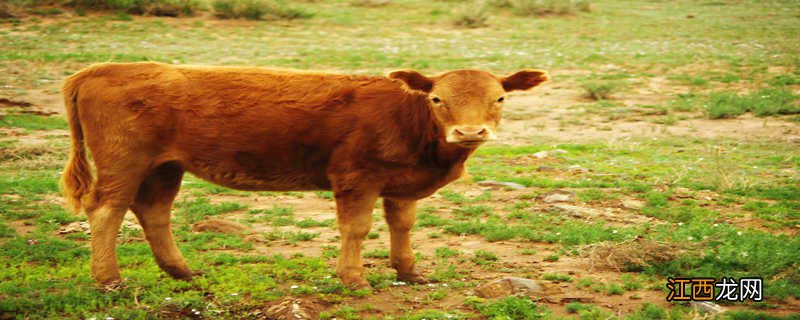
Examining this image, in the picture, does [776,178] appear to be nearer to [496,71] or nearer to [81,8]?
[496,71]

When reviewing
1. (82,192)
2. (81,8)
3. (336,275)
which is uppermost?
(81,8)

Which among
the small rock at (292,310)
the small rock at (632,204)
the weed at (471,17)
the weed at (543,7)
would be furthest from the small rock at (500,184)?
the weed at (543,7)

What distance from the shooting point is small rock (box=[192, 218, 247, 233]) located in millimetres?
9327

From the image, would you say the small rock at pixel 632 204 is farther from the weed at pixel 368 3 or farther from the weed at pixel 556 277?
the weed at pixel 368 3

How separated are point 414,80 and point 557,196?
461 centimetres

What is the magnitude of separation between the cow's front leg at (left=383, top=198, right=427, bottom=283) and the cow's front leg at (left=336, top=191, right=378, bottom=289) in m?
0.44

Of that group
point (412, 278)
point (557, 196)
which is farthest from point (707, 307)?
point (557, 196)

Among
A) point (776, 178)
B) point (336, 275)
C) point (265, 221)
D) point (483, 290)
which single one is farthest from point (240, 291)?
point (776, 178)

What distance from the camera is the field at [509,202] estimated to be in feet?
22.5

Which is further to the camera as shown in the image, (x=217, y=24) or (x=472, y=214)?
(x=217, y=24)

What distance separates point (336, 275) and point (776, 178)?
7.58 metres

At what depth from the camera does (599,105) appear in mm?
17359

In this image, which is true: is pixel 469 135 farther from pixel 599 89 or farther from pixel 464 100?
pixel 599 89

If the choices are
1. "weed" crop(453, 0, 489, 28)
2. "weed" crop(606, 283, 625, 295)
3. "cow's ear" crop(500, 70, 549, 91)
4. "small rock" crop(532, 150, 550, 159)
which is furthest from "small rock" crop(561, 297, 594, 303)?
"weed" crop(453, 0, 489, 28)
